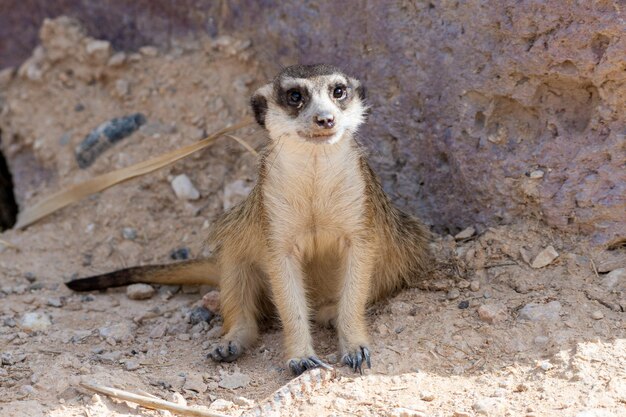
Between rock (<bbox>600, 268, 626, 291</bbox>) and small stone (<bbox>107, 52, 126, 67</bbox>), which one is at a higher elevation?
small stone (<bbox>107, 52, 126, 67</bbox>)

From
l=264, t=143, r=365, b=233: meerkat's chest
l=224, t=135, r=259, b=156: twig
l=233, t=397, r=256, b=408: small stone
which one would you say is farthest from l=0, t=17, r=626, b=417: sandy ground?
l=264, t=143, r=365, b=233: meerkat's chest

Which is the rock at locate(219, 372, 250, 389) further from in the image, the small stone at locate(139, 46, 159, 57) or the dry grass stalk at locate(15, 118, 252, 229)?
the small stone at locate(139, 46, 159, 57)

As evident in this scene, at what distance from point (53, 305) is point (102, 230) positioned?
0.69 meters

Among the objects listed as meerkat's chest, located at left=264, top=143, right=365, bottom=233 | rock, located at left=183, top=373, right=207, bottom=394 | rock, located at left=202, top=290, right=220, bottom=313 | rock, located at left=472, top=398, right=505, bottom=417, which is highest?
meerkat's chest, located at left=264, top=143, right=365, bottom=233

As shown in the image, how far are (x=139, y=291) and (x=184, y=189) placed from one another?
2.31 feet

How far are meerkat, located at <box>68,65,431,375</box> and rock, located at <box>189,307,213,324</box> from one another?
0.73 ft

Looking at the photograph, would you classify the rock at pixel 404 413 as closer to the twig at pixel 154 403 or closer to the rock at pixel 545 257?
the twig at pixel 154 403

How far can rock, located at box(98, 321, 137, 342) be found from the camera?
3607 mm

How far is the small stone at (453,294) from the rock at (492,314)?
0.65 ft

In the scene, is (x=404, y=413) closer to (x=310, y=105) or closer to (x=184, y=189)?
(x=310, y=105)

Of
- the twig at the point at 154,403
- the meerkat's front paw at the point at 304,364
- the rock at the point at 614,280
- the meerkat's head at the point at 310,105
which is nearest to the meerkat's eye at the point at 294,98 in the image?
the meerkat's head at the point at 310,105

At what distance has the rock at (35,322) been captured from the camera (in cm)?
366

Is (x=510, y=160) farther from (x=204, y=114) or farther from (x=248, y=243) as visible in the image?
(x=204, y=114)

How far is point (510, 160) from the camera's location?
11.8ft
